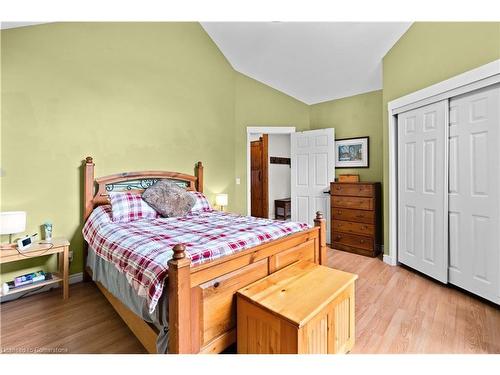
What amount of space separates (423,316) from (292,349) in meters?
1.46

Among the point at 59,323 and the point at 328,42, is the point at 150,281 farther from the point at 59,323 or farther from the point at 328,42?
the point at 328,42

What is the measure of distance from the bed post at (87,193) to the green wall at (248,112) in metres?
2.15

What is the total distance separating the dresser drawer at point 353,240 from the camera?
358cm

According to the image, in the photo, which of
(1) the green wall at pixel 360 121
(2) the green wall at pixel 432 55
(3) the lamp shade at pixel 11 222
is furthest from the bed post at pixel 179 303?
(1) the green wall at pixel 360 121

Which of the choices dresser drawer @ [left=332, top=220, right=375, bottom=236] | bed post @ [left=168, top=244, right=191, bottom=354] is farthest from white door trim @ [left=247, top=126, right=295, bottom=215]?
bed post @ [left=168, top=244, right=191, bottom=354]

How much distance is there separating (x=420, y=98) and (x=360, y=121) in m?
1.43

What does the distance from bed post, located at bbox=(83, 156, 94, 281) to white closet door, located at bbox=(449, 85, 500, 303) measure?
3708 mm

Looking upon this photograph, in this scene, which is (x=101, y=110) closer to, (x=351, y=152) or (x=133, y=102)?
(x=133, y=102)

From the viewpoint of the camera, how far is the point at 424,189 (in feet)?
9.14

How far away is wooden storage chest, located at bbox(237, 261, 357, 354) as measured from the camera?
48.6 inches

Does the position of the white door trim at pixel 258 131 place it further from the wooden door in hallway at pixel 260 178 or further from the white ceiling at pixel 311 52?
the wooden door in hallway at pixel 260 178

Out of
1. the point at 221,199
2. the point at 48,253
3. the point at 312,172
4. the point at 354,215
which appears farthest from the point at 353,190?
the point at 48,253

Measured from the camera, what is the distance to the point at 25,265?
95.3 inches
